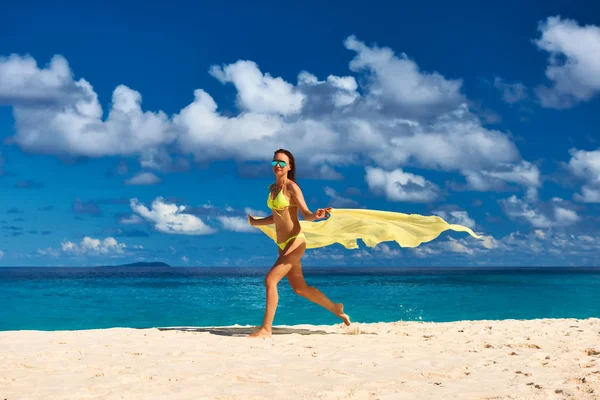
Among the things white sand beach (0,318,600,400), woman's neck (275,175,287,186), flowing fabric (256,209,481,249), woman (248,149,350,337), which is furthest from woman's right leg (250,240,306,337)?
flowing fabric (256,209,481,249)

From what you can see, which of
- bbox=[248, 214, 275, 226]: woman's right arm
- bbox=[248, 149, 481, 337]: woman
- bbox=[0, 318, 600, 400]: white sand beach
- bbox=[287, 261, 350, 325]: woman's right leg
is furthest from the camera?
bbox=[248, 214, 275, 226]: woman's right arm

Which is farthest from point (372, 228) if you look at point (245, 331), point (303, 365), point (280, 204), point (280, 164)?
point (303, 365)

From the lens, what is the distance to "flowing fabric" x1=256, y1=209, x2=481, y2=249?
887cm

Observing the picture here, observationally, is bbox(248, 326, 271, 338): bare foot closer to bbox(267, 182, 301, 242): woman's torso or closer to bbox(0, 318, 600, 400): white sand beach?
bbox(0, 318, 600, 400): white sand beach

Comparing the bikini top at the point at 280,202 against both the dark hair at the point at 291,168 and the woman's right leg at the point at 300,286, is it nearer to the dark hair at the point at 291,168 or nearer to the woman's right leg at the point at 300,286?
the dark hair at the point at 291,168

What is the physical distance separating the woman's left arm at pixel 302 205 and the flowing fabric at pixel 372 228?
1.09 meters

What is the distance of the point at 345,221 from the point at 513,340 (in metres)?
3.25

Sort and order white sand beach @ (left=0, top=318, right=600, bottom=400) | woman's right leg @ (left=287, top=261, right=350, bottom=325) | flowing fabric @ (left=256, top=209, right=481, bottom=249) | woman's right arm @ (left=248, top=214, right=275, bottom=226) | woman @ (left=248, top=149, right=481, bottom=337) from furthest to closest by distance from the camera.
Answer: flowing fabric @ (left=256, top=209, right=481, bottom=249)
woman's right arm @ (left=248, top=214, right=275, bottom=226)
woman's right leg @ (left=287, top=261, right=350, bottom=325)
woman @ (left=248, top=149, right=481, bottom=337)
white sand beach @ (left=0, top=318, right=600, bottom=400)

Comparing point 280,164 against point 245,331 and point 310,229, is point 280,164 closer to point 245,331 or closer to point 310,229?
point 310,229

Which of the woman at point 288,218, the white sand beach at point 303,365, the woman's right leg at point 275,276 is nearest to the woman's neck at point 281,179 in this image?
the woman at point 288,218

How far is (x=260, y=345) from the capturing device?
663 centimetres

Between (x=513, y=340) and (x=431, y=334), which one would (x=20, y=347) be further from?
(x=513, y=340)

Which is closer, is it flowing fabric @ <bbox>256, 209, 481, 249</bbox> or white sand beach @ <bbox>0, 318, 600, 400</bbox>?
white sand beach @ <bbox>0, 318, 600, 400</bbox>

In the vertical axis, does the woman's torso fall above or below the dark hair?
below
